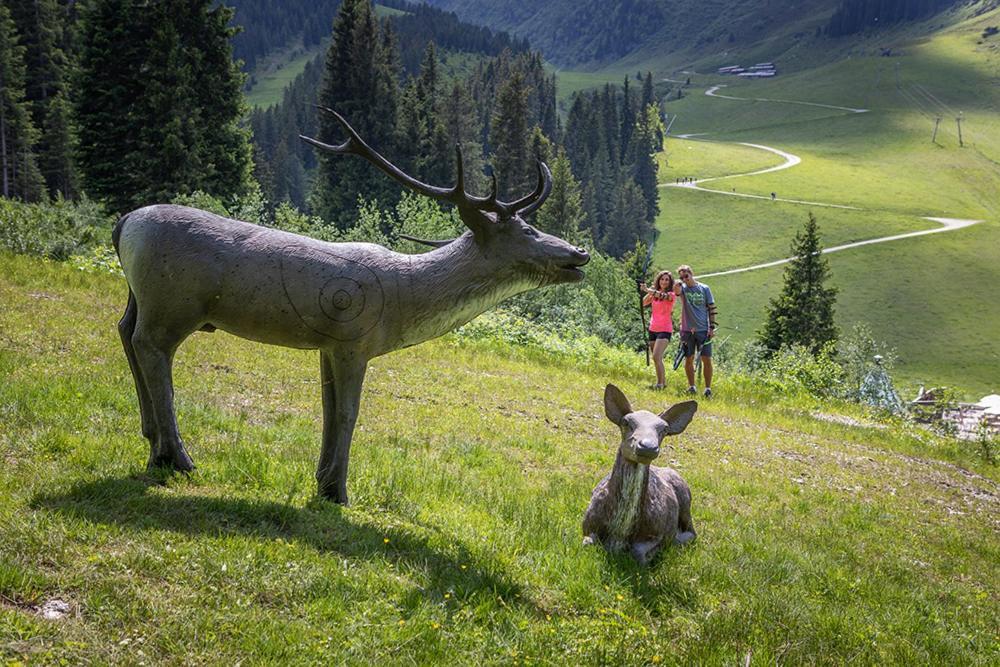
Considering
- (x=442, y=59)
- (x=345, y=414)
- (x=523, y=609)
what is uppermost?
(x=442, y=59)

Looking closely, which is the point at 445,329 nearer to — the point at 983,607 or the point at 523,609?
the point at 523,609

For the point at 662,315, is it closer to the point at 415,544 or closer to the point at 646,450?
the point at 646,450

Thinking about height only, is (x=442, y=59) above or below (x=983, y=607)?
above

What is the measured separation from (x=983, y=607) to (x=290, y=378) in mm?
9767

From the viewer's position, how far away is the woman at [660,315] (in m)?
16.0

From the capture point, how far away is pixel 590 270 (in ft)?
186

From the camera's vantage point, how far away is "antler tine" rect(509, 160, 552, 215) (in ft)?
20.4

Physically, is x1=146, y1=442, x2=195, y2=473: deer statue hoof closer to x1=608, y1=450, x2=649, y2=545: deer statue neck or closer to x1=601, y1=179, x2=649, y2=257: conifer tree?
x1=608, y1=450, x2=649, y2=545: deer statue neck

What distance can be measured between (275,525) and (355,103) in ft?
200

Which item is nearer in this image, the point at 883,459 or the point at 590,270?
the point at 883,459

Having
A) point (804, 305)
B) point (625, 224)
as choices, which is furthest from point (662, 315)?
point (625, 224)

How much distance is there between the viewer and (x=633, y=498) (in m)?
6.69

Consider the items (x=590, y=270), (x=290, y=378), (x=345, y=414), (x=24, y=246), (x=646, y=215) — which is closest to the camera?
(x=345, y=414)

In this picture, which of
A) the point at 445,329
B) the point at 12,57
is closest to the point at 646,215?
the point at 12,57
